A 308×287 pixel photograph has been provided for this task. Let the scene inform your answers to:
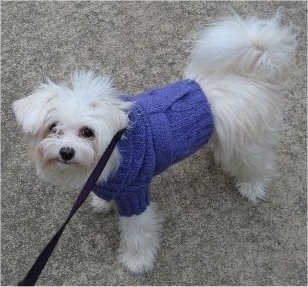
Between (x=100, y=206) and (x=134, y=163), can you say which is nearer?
(x=134, y=163)

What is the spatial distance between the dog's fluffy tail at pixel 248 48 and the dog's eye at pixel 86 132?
0.60m

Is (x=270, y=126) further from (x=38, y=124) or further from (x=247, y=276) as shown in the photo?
(x=38, y=124)

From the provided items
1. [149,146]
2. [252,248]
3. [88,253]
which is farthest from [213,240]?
[149,146]

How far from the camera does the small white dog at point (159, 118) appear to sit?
1602 mm

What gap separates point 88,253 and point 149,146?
75 cm

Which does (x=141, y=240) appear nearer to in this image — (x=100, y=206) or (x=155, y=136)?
(x=100, y=206)

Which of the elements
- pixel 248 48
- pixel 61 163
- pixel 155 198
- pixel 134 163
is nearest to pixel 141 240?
pixel 155 198

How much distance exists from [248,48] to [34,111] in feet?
2.80

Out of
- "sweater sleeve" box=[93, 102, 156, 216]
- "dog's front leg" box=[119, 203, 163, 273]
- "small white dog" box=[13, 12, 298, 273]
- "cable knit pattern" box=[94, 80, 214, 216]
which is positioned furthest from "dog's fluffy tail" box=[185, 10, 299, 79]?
"dog's front leg" box=[119, 203, 163, 273]

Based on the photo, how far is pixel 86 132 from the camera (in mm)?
1618

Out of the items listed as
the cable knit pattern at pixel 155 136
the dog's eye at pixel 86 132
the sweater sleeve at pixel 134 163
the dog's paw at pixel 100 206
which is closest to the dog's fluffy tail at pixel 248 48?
the cable knit pattern at pixel 155 136

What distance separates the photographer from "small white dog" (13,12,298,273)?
1.60 metres

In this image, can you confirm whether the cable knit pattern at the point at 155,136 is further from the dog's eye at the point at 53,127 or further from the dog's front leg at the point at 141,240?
the dog's eye at the point at 53,127

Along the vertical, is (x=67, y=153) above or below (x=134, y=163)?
above
